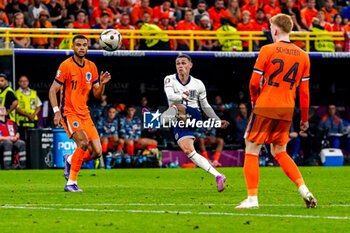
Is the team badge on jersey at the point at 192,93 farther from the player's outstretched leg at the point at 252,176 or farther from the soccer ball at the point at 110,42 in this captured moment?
the player's outstretched leg at the point at 252,176

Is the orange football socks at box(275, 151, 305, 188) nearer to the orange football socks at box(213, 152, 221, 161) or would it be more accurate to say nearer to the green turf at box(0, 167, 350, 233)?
the green turf at box(0, 167, 350, 233)

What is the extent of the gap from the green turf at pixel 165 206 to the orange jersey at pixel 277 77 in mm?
1118

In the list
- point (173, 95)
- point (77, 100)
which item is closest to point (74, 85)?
point (77, 100)

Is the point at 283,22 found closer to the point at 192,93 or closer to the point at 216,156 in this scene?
the point at 192,93

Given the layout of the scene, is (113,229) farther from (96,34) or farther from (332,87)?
(332,87)

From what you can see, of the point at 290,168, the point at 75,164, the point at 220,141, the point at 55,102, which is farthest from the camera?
the point at 220,141

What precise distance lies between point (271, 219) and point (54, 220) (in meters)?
2.17

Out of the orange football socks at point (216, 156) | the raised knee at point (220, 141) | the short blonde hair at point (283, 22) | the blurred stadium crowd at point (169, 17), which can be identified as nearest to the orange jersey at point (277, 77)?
the short blonde hair at point (283, 22)

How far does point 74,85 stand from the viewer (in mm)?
12570

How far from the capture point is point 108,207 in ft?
31.1

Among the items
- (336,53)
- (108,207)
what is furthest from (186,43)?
(108,207)

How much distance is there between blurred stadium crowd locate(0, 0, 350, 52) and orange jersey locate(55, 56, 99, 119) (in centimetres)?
841

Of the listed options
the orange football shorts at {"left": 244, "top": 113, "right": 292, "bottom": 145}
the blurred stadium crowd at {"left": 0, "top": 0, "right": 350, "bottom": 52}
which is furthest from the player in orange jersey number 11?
the blurred stadium crowd at {"left": 0, "top": 0, "right": 350, "bottom": 52}

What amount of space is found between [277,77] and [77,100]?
4484mm
